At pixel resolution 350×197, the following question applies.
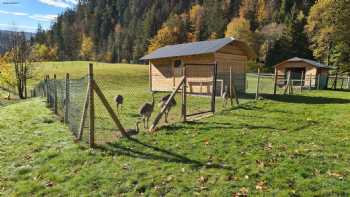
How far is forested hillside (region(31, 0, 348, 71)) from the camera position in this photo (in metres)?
56.7

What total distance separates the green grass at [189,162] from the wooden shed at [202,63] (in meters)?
10.5

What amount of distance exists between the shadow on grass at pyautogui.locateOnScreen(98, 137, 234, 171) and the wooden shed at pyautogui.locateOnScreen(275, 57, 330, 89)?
2451 centimetres

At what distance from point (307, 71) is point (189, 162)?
29409mm

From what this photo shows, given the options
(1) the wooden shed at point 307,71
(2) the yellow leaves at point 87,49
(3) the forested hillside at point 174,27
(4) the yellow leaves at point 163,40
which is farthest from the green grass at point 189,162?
(2) the yellow leaves at point 87,49

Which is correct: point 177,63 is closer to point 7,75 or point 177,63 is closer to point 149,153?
point 149,153

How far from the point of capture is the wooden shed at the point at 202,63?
19453mm

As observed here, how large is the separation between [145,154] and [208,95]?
43.1 feet

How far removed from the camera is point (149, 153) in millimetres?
6406

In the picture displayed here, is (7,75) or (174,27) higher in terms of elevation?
(174,27)

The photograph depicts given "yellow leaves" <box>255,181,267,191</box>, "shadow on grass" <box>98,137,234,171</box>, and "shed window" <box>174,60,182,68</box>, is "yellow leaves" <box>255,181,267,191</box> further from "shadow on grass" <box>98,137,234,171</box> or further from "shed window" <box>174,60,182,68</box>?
"shed window" <box>174,60,182,68</box>

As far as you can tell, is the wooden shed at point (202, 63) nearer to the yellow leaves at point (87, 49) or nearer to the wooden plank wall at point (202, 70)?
the wooden plank wall at point (202, 70)

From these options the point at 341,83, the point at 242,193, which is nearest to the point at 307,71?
the point at 341,83

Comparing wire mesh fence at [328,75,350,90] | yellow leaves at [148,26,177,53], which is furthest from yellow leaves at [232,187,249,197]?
yellow leaves at [148,26,177,53]

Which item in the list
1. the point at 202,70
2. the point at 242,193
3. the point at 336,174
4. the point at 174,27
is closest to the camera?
the point at 242,193
